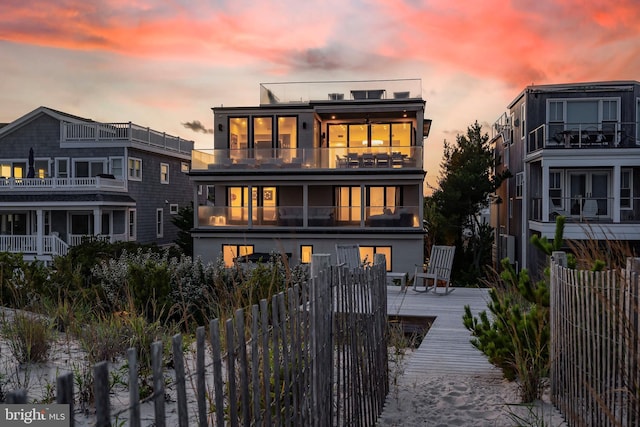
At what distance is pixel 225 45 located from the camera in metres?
19.7

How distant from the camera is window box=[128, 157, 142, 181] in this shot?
28.8 meters

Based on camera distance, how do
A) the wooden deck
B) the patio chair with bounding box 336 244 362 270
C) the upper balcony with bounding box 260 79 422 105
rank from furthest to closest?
the upper balcony with bounding box 260 79 422 105 → the patio chair with bounding box 336 244 362 270 → the wooden deck

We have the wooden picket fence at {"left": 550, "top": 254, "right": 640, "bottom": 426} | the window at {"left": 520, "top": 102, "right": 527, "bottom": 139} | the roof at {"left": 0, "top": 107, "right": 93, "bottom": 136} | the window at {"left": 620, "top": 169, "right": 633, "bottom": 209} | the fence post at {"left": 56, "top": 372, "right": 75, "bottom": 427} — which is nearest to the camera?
the fence post at {"left": 56, "top": 372, "right": 75, "bottom": 427}

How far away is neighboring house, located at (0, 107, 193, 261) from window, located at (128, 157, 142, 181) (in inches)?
2.2

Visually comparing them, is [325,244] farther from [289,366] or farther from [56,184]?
[289,366]

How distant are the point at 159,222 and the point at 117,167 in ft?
16.4

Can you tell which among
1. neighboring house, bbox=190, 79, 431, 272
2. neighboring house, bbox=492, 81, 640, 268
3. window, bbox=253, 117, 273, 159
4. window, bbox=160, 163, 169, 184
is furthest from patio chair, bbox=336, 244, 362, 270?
window, bbox=160, 163, 169, 184

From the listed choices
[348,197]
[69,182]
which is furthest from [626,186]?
[69,182]

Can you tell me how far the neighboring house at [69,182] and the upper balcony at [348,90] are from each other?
9501 millimetres

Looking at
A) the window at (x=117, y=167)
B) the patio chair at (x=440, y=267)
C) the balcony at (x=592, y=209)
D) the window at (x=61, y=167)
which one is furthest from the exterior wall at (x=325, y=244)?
the window at (x=61, y=167)

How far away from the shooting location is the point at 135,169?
96.3ft

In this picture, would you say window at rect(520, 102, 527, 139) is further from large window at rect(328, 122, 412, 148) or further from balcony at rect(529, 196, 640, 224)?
large window at rect(328, 122, 412, 148)

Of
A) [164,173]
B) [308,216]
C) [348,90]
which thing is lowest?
[308,216]

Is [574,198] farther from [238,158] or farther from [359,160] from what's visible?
[238,158]
